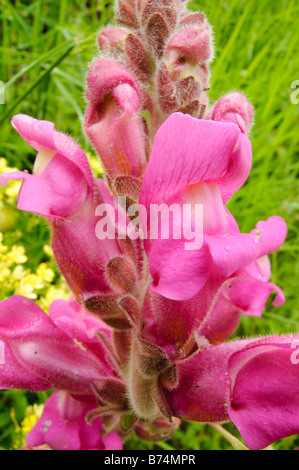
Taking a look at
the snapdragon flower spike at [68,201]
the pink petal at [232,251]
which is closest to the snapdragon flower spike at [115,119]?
the snapdragon flower spike at [68,201]

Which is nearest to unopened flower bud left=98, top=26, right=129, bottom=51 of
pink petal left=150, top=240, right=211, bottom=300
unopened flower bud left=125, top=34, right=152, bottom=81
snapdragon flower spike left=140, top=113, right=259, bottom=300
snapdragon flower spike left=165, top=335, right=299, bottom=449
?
unopened flower bud left=125, top=34, right=152, bottom=81

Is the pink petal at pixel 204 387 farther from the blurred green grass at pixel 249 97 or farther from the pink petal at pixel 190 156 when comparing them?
the blurred green grass at pixel 249 97

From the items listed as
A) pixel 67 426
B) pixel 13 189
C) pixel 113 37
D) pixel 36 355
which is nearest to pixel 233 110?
pixel 113 37

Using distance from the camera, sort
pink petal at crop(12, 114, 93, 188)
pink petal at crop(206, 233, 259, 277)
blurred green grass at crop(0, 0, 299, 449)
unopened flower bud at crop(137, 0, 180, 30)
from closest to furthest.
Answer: pink petal at crop(206, 233, 259, 277), pink petal at crop(12, 114, 93, 188), unopened flower bud at crop(137, 0, 180, 30), blurred green grass at crop(0, 0, 299, 449)

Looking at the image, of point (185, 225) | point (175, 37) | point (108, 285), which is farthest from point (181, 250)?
point (175, 37)

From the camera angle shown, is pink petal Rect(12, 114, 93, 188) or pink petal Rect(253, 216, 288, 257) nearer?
pink petal Rect(12, 114, 93, 188)

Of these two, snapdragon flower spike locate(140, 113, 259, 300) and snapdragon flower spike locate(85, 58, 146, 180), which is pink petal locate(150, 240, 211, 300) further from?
snapdragon flower spike locate(85, 58, 146, 180)

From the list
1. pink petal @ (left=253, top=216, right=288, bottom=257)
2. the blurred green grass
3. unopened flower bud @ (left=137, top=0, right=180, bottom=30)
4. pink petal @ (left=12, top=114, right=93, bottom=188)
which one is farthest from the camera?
the blurred green grass

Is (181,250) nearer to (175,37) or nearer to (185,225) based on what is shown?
(185,225)
